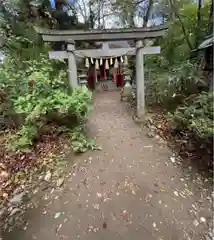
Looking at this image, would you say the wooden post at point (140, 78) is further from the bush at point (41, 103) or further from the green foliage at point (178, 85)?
the bush at point (41, 103)

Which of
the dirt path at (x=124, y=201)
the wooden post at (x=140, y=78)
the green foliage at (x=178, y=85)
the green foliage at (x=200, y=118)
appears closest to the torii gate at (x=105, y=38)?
the wooden post at (x=140, y=78)

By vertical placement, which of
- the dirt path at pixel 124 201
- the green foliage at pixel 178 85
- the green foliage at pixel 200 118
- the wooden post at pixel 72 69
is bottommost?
the dirt path at pixel 124 201

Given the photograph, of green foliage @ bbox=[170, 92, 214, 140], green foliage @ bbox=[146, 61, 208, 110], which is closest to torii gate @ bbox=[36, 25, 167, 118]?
green foliage @ bbox=[146, 61, 208, 110]

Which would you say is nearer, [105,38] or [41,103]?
[41,103]

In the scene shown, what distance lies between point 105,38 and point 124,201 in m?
3.61

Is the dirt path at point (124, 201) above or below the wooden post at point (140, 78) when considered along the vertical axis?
below

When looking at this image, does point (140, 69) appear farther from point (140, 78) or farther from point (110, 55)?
A: point (110, 55)

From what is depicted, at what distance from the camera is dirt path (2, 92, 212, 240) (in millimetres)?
2188

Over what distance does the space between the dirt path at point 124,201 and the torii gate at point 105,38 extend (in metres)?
1.88

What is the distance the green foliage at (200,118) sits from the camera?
8.91 feet

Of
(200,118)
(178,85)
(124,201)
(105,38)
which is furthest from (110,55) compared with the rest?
(124,201)

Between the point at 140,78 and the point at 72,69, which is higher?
the point at 72,69

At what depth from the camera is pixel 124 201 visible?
2.54m

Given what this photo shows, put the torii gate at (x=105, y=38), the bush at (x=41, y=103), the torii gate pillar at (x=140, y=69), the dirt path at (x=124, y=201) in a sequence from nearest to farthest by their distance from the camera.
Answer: the dirt path at (x=124, y=201)
the bush at (x=41, y=103)
the torii gate at (x=105, y=38)
the torii gate pillar at (x=140, y=69)
